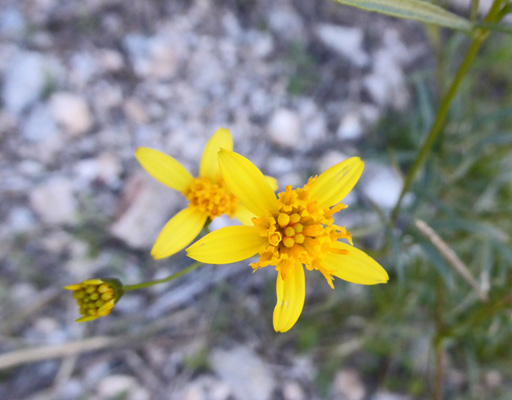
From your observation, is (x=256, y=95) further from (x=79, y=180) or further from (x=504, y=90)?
(x=504, y=90)

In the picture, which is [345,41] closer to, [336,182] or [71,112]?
[71,112]

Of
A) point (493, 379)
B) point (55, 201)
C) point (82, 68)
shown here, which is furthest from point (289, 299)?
point (493, 379)

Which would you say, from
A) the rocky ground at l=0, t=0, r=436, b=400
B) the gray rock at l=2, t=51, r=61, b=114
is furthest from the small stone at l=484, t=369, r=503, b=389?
the gray rock at l=2, t=51, r=61, b=114

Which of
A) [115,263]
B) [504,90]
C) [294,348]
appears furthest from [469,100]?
[115,263]

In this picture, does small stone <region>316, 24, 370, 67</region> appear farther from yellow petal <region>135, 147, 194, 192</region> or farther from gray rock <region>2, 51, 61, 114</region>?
yellow petal <region>135, 147, 194, 192</region>

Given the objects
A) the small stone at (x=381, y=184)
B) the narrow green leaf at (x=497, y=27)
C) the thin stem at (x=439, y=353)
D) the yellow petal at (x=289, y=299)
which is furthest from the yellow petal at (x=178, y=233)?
the small stone at (x=381, y=184)

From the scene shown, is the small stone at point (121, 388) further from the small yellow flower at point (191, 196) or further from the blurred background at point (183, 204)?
the small yellow flower at point (191, 196)
